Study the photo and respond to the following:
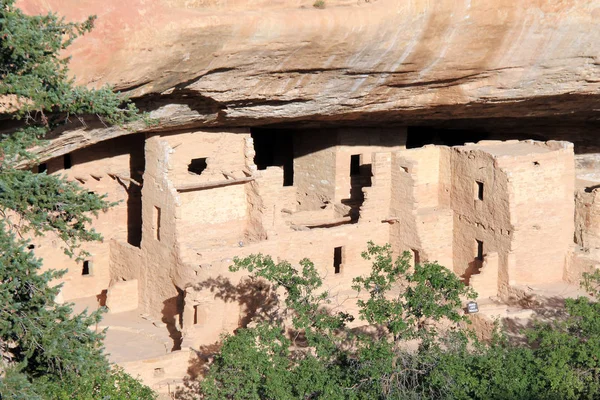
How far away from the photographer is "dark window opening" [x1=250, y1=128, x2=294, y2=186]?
2433 cm

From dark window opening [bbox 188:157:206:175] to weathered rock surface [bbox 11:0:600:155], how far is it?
221 centimetres

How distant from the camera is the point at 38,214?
43.0ft

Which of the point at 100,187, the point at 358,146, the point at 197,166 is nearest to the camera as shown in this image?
the point at 100,187

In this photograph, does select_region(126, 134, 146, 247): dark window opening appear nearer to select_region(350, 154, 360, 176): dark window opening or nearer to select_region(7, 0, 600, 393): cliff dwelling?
select_region(7, 0, 600, 393): cliff dwelling

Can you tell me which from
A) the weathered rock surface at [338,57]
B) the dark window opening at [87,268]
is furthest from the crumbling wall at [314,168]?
the dark window opening at [87,268]

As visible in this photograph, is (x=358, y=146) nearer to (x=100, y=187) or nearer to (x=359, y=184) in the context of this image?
(x=359, y=184)

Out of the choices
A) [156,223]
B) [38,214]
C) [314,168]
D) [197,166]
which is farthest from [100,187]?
[38,214]

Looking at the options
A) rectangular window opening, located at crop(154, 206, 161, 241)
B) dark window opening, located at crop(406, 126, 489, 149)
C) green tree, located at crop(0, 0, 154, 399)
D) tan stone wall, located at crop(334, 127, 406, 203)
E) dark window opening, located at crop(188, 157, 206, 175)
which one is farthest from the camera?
dark window opening, located at crop(406, 126, 489, 149)

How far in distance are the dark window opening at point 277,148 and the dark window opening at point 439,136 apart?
282cm

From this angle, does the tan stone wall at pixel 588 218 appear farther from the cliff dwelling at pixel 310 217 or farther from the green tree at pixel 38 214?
the green tree at pixel 38 214

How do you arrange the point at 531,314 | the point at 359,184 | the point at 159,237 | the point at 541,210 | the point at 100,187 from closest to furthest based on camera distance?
1. the point at 531,314
2. the point at 159,237
3. the point at 541,210
4. the point at 100,187
5. the point at 359,184

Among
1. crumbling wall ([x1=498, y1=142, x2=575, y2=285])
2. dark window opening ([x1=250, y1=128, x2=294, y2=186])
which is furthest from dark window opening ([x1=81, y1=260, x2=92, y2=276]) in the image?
crumbling wall ([x1=498, y1=142, x2=575, y2=285])

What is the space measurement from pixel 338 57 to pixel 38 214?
612 centimetres

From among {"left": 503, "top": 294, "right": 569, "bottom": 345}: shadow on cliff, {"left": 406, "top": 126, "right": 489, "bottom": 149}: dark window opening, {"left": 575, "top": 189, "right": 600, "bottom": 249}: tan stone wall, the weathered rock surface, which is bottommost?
{"left": 503, "top": 294, "right": 569, "bottom": 345}: shadow on cliff
